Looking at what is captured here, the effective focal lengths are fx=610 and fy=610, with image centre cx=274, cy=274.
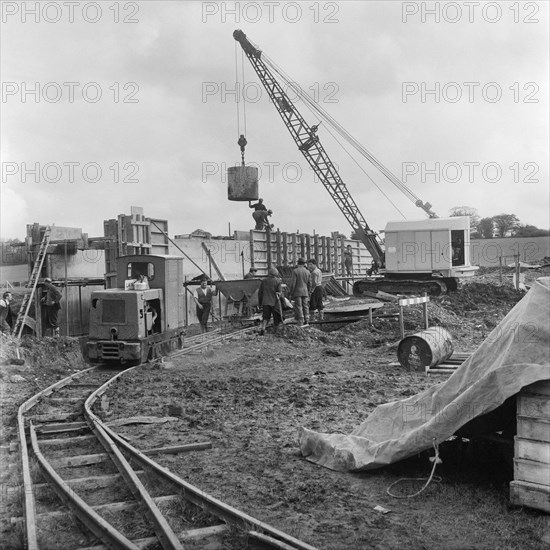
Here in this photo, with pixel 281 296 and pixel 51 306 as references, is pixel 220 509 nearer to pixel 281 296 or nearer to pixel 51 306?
pixel 281 296

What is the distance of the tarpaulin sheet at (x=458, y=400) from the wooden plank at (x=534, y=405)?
0.44ft

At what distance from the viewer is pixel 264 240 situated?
1003 inches

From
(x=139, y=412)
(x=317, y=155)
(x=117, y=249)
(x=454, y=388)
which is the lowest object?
(x=139, y=412)

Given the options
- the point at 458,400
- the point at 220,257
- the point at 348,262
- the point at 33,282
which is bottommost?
the point at 458,400

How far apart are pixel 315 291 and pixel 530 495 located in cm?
1353

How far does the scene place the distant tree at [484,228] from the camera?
3081 inches

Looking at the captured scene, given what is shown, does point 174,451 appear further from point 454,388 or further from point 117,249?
point 117,249

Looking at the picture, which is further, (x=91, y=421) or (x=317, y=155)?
(x=317, y=155)

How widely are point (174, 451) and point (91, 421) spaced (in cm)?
162

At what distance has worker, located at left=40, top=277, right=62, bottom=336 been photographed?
50.1 ft

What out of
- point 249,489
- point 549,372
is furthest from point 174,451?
point 549,372

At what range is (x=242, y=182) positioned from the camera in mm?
21953

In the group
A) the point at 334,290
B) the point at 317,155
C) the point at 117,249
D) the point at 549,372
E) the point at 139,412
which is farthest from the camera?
the point at 317,155

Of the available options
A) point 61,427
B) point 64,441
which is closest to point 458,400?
point 64,441
